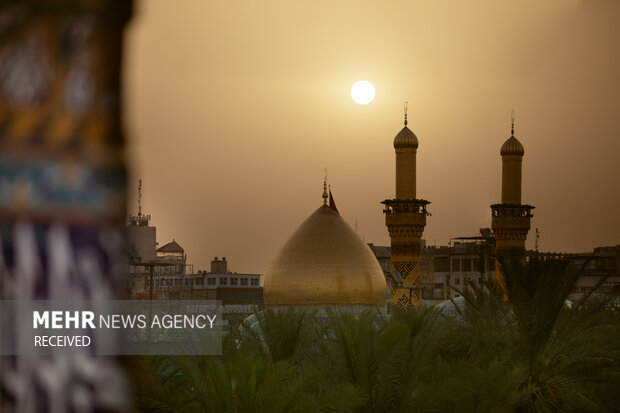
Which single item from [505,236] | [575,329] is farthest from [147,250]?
[575,329]

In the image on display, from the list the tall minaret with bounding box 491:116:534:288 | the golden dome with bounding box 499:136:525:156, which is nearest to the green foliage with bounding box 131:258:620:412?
the tall minaret with bounding box 491:116:534:288

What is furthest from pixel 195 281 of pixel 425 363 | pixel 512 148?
pixel 425 363

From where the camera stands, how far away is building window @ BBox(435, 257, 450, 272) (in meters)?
83.1

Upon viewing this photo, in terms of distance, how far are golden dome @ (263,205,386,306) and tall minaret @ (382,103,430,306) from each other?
2788 millimetres

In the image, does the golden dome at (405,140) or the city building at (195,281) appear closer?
the golden dome at (405,140)

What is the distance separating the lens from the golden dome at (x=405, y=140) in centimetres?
4034

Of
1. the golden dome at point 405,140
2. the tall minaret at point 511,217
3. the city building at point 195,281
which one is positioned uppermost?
the golden dome at point 405,140

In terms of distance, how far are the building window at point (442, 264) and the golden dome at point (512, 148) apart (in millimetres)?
39287

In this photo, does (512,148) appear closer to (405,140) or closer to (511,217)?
→ (511,217)

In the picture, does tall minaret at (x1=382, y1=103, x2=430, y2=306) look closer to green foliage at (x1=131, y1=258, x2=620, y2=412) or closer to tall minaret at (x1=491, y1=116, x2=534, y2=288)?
tall minaret at (x1=491, y1=116, x2=534, y2=288)

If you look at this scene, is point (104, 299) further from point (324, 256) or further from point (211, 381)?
point (324, 256)

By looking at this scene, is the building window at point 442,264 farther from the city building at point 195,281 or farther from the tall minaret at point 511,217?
the tall minaret at point 511,217

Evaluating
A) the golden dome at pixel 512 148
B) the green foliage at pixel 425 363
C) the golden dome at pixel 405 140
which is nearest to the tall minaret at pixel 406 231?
the golden dome at pixel 405 140

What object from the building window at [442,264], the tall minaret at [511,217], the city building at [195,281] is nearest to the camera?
the tall minaret at [511,217]
